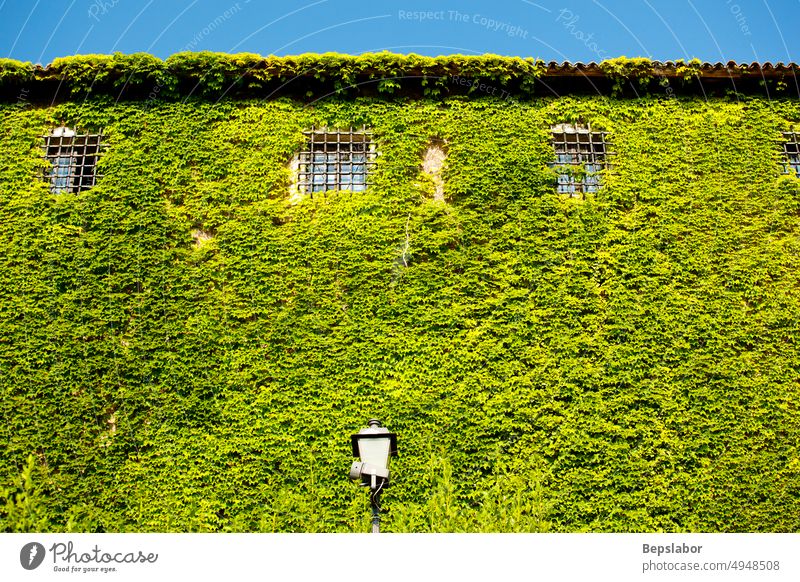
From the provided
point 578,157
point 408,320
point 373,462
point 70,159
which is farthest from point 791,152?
point 70,159

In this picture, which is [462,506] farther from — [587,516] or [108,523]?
[108,523]

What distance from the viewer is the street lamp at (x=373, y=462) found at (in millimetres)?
5551

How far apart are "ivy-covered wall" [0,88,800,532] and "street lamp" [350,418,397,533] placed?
8.09 feet

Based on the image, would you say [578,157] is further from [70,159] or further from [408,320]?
[70,159]

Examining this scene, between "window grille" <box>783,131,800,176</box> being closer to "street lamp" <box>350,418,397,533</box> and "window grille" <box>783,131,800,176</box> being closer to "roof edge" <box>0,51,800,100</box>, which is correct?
"roof edge" <box>0,51,800,100</box>

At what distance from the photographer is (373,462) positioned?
18.4ft

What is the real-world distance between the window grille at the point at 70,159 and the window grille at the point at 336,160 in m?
2.98

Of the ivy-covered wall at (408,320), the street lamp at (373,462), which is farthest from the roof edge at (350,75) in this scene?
the street lamp at (373,462)

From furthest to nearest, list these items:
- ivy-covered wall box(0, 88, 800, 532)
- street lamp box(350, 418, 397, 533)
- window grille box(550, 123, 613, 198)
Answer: window grille box(550, 123, 613, 198), ivy-covered wall box(0, 88, 800, 532), street lamp box(350, 418, 397, 533)

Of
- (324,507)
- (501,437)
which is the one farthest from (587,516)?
(324,507)

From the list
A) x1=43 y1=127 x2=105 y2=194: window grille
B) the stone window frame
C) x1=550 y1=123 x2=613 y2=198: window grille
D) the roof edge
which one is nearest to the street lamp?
the stone window frame

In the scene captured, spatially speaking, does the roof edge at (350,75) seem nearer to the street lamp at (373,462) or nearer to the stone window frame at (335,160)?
the stone window frame at (335,160)

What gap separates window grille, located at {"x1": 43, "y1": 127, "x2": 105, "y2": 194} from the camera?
10.2 metres

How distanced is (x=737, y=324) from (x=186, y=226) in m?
7.54
